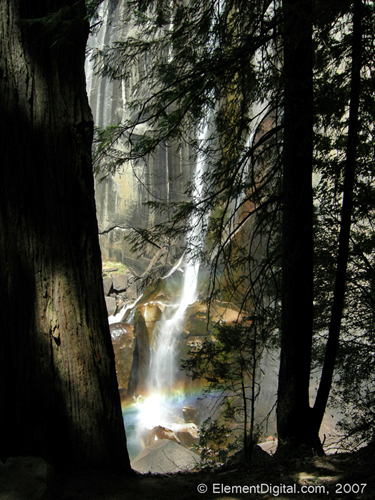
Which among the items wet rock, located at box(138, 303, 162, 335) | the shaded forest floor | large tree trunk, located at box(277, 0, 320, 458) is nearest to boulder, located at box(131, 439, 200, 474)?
large tree trunk, located at box(277, 0, 320, 458)

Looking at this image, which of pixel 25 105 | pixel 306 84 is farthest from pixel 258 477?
pixel 306 84

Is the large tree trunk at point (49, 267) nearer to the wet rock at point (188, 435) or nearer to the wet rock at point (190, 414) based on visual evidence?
the wet rock at point (188, 435)

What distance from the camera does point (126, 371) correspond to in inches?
451

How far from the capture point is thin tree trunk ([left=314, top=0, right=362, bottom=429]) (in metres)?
2.44

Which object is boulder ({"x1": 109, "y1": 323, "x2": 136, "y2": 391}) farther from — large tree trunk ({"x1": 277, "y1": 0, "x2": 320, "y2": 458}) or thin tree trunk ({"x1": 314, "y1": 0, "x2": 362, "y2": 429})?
thin tree trunk ({"x1": 314, "y1": 0, "x2": 362, "y2": 429})

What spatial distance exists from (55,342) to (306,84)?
2518mm

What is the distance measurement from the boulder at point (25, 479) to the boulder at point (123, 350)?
31.8ft

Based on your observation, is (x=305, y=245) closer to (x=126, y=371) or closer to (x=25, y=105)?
(x=25, y=105)

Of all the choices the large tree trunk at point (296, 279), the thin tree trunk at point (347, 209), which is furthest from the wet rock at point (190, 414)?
the thin tree trunk at point (347, 209)

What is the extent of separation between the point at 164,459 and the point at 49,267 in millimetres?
6010

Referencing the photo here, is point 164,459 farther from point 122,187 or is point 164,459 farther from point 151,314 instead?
point 122,187

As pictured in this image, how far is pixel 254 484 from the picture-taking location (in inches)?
83.5

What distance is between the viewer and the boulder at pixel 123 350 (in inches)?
448

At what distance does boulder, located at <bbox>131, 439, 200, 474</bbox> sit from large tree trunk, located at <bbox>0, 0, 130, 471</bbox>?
5.13 m
